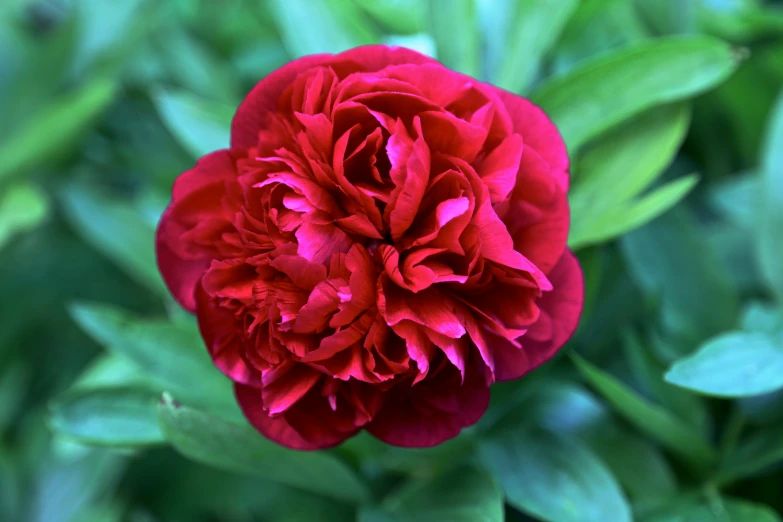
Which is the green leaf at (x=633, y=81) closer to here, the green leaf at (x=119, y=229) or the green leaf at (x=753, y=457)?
the green leaf at (x=753, y=457)

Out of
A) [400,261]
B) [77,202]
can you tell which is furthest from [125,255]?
[400,261]

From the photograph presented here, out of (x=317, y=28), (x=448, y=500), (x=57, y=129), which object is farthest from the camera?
(x=57, y=129)

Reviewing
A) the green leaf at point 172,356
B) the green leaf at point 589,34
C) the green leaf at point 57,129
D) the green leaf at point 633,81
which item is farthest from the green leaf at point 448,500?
the green leaf at point 57,129

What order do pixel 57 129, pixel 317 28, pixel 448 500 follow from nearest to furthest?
1. pixel 448 500
2. pixel 317 28
3. pixel 57 129

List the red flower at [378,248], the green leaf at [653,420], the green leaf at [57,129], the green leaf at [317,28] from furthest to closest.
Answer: the green leaf at [57,129] < the green leaf at [317,28] < the green leaf at [653,420] < the red flower at [378,248]

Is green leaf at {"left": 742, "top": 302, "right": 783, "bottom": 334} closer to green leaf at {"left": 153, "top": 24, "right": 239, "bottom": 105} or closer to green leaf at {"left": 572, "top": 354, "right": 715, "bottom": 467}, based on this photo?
green leaf at {"left": 572, "top": 354, "right": 715, "bottom": 467}

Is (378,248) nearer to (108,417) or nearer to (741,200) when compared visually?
(108,417)

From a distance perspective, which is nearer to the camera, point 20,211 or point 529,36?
point 529,36

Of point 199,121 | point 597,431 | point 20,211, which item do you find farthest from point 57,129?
point 597,431
